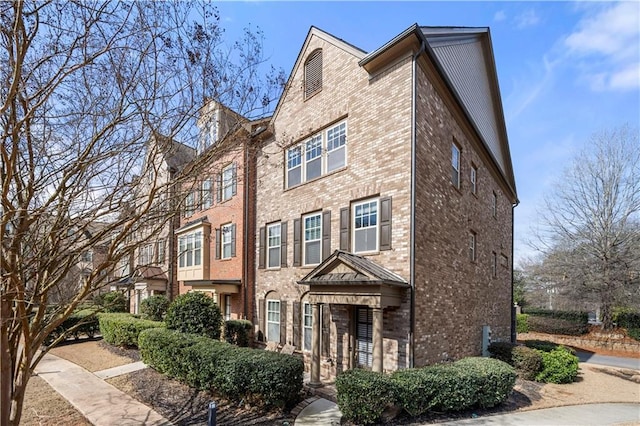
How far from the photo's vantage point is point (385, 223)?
9.92 m

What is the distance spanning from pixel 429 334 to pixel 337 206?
4.45m

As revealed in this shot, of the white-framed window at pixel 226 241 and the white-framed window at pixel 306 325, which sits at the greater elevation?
the white-framed window at pixel 226 241

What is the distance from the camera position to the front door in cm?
1026

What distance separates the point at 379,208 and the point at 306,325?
4.97m

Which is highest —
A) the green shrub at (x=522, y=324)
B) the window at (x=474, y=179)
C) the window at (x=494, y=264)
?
the window at (x=474, y=179)

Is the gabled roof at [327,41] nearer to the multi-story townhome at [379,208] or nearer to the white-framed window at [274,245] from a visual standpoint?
the multi-story townhome at [379,208]

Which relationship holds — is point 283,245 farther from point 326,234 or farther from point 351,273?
point 351,273

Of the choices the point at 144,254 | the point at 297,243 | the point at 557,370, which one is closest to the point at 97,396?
the point at 144,254

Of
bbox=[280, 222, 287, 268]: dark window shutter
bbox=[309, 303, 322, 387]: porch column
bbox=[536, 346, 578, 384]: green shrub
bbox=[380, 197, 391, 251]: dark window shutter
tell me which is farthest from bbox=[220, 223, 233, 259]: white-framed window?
bbox=[536, 346, 578, 384]: green shrub

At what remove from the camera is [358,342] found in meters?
10.6

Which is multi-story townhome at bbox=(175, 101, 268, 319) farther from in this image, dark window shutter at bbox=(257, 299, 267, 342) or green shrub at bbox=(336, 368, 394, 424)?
green shrub at bbox=(336, 368, 394, 424)

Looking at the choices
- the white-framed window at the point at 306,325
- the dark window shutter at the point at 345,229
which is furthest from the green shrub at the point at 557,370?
the dark window shutter at the point at 345,229

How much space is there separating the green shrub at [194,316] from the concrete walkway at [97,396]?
184 cm

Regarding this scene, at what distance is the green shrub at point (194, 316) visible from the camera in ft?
39.0
